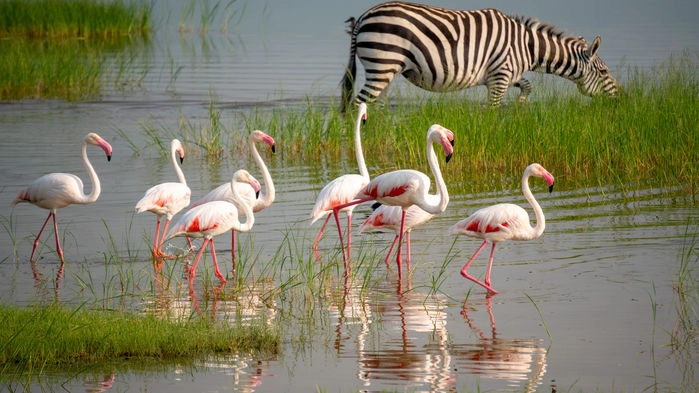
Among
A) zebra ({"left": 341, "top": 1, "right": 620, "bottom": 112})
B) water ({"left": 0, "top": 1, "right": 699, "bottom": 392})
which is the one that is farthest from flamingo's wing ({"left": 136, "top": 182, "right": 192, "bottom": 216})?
zebra ({"left": 341, "top": 1, "right": 620, "bottom": 112})

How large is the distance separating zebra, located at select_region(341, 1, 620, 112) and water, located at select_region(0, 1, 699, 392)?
1916 millimetres

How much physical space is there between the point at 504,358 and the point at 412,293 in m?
1.55

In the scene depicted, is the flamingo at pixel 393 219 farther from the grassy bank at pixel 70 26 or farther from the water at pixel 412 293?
the grassy bank at pixel 70 26

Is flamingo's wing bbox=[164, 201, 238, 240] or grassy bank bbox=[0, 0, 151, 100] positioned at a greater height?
grassy bank bbox=[0, 0, 151, 100]

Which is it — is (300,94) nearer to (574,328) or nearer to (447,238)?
(447,238)

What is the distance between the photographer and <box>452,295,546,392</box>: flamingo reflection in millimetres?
5793

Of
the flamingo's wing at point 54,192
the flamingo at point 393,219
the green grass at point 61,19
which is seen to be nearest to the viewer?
the flamingo at point 393,219

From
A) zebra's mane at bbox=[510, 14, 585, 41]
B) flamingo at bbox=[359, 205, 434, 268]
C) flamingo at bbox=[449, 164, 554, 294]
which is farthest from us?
zebra's mane at bbox=[510, 14, 585, 41]

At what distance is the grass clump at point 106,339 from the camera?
5848mm

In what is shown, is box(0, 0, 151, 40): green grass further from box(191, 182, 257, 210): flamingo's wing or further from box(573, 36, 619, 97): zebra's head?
box(191, 182, 257, 210): flamingo's wing

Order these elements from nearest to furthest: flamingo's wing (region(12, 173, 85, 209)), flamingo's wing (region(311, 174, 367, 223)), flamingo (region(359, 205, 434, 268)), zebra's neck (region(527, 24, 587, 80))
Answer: flamingo (region(359, 205, 434, 268)) < flamingo's wing (region(311, 174, 367, 223)) < flamingo's wing (region(12, 173, 85, 209)) < zebra's neck (region(527, 24, 587, 80))

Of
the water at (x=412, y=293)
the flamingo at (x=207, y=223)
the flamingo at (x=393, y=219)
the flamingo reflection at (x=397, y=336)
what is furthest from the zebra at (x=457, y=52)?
the flamingo reflection at (x=397, y=336)

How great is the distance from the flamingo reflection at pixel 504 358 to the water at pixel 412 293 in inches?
0.6

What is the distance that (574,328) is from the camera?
663 cm
